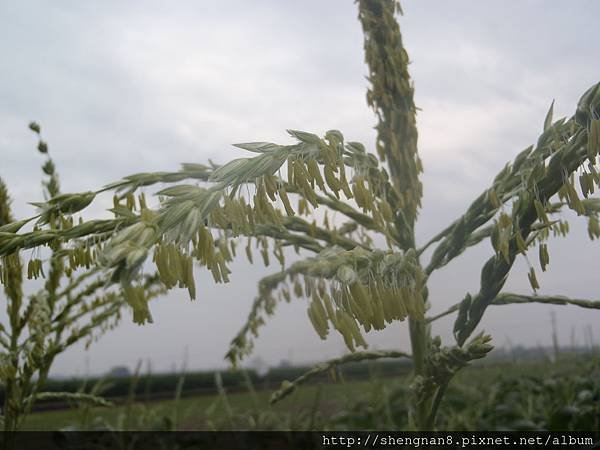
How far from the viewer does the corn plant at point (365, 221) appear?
3.49 ft

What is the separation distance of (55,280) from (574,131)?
7.29 feet

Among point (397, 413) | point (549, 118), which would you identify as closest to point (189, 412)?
point (397, 413)

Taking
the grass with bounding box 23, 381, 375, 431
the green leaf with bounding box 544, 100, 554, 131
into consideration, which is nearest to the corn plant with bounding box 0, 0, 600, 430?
the green leaf with bounding box 544, 100, 554, 131

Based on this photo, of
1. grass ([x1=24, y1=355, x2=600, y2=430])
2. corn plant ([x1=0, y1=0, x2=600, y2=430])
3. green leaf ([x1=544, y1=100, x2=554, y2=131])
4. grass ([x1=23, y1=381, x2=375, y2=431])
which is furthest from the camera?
grass ([x1=23, y1=381, x2=375, y2=431])

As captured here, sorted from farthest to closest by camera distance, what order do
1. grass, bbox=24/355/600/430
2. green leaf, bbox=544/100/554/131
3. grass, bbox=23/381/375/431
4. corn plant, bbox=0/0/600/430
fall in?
grass, bbox=23/381/375/431
grass, bbox=24/355/600/430
green leaf, bbox=544/100/554/131
corn plant, bbox=0/0/600/430

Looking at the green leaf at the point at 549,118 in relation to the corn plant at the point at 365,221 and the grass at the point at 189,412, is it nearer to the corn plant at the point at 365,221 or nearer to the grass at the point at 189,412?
the corn plant at the point at 365,221

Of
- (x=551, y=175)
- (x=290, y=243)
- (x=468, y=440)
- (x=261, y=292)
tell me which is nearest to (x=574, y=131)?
(x=551, y=175)

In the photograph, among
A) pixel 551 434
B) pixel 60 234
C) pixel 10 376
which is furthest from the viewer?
pixel 551 434

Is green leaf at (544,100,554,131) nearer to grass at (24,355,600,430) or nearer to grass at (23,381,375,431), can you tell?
grass at (23,381,375,431)

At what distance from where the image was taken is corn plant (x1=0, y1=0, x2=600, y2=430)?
41.8 inches

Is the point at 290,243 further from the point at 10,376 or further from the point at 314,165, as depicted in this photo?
the point at 10,376

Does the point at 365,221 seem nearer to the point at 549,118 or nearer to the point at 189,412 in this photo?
the point at 549,118

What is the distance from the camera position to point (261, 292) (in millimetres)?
2680

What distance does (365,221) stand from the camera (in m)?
2.17
